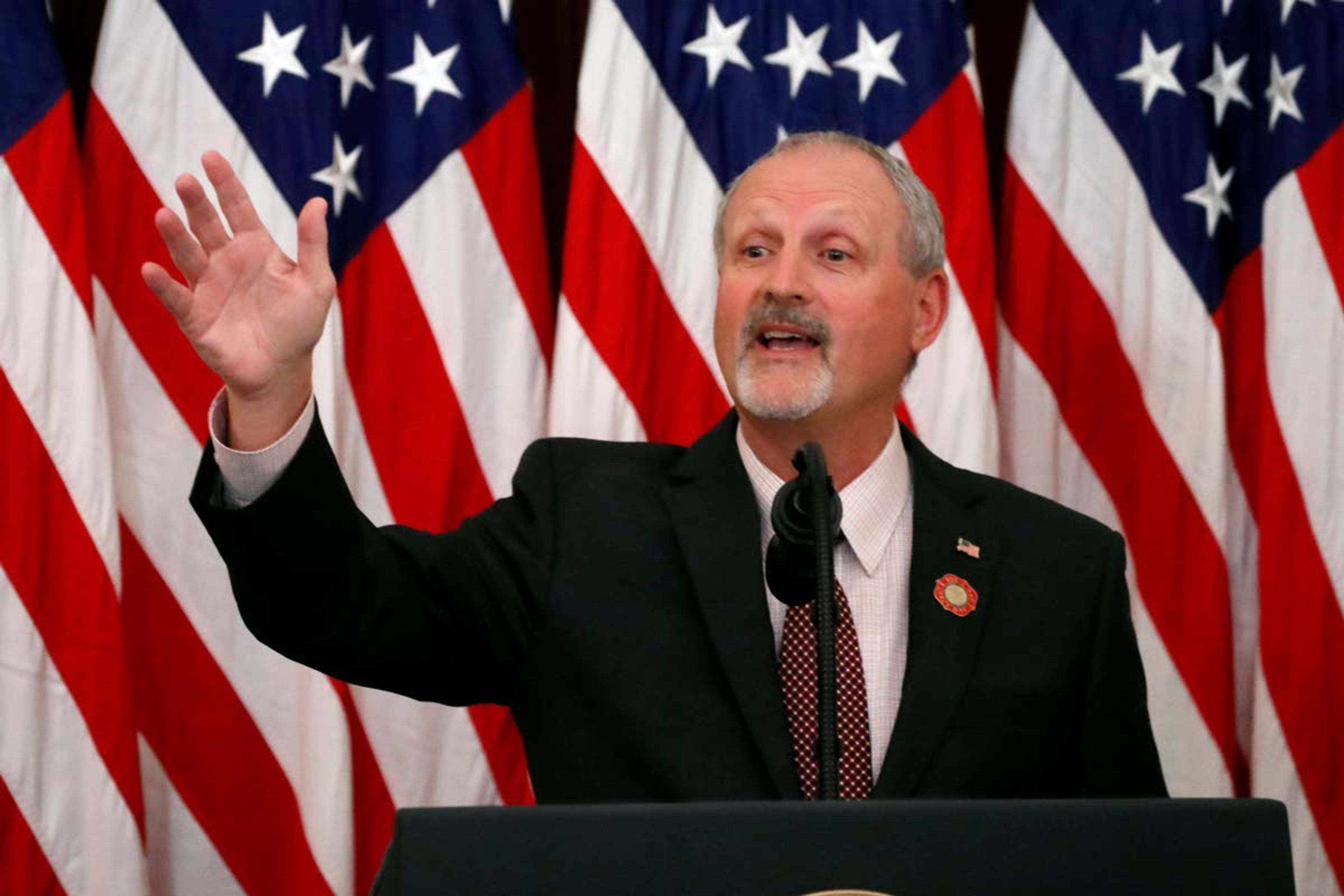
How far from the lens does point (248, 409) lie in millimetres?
1690

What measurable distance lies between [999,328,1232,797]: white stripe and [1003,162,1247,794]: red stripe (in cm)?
2

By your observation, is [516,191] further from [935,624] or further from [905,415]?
[935,624]

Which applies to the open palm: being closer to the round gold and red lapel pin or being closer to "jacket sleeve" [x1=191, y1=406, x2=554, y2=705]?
"jacket sleeve" [x1=191, y1=406, x2=554, y2=705]

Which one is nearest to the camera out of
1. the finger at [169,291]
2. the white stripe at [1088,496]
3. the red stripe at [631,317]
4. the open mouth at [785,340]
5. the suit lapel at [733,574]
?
the finger at [169,291]

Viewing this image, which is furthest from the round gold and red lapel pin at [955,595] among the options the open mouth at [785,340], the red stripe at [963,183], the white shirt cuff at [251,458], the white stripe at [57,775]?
the white stripe at [57,775]

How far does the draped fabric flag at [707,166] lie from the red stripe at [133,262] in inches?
27.4

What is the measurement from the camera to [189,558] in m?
2.97

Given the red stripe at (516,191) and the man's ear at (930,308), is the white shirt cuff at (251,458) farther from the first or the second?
the red stripe at (516,191)

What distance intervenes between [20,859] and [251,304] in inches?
61.0

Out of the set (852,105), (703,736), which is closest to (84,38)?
(852,105)

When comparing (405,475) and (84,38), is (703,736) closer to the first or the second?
(405,475)

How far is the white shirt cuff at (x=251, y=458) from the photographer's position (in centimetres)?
170

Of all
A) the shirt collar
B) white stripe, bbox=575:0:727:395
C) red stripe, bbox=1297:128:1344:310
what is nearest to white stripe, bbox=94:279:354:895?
white stripe, bbox=575:0:727:395

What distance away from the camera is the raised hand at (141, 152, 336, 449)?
5.44 ft
